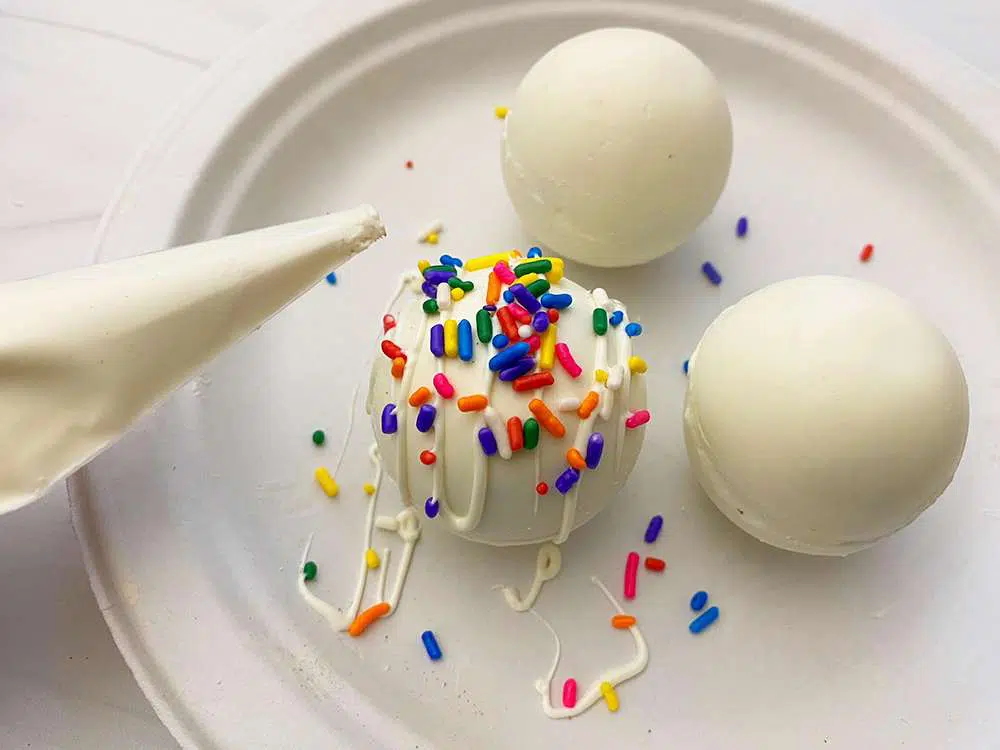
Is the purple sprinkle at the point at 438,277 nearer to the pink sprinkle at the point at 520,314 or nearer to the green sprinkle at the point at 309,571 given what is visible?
the pink sprinkle at the point at 520,314

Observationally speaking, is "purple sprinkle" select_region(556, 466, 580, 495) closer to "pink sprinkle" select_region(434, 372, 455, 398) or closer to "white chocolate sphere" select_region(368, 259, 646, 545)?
"white chocolate sphere" select_region(368, 259, 646, 545)

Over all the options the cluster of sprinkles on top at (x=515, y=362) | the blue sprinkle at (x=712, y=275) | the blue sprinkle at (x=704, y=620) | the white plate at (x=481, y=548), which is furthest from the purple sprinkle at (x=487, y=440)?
the blue sprinkle at (x=712, y=275)

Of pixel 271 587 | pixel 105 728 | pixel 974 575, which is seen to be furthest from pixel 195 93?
pixel 974 575

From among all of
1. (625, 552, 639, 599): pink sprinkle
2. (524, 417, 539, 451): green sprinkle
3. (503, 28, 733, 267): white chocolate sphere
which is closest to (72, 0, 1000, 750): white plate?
(625, 552, 639, 599): pink sprinkle

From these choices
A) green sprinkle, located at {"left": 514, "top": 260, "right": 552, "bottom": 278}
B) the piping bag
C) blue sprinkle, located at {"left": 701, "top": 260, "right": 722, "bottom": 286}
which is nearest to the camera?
the piping bag

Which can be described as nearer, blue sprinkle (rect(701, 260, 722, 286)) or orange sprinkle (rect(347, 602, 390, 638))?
orange sprinkle (rect(347, 602, 390, 638))

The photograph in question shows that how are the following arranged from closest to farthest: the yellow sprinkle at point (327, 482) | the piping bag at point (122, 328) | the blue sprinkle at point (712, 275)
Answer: the piping bag at point (122, 328) < the yellow sprinkle at point (327, 482) < the blue sprinkle at point (712, 275)
